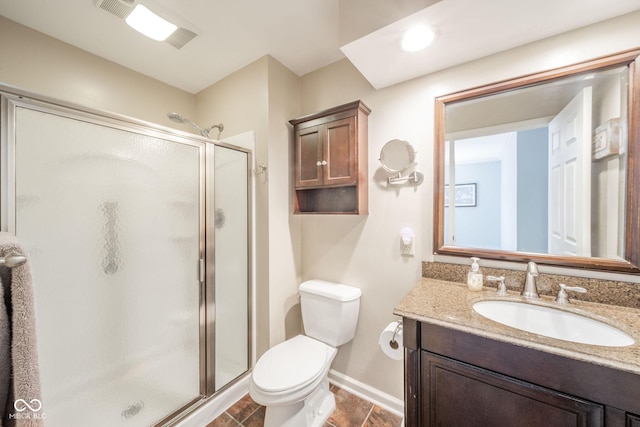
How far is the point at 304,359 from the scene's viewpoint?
1349mm

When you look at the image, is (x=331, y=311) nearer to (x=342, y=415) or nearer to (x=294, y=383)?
(x=294, y=383)

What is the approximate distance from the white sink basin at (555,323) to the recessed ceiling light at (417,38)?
1225mm

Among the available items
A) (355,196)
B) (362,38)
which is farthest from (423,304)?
(362,38)

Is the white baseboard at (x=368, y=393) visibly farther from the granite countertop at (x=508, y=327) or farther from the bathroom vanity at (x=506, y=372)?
the granite countertop at (x=508, y=327)

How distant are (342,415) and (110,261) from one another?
1.57 m

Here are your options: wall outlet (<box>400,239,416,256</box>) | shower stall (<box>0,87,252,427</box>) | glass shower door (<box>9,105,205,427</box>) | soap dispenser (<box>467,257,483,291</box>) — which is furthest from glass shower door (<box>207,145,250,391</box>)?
soap dispenser (<box>467,257,483,291</box>)

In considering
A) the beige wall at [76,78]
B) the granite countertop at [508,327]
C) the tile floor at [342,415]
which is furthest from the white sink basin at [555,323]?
the beige wall at [76,78]

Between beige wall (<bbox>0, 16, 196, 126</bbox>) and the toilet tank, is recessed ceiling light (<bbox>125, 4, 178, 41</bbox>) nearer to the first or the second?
beige wall (<bbox>0, 16, 196, 126</bbox>)

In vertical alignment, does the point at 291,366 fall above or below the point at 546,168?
below

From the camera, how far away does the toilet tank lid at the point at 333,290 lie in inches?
59.9

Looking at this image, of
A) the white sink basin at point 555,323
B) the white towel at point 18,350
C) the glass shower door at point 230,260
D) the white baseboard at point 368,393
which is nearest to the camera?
the white towel at point 18,350

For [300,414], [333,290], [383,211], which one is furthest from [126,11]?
[300,414]

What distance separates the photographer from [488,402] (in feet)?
2.69

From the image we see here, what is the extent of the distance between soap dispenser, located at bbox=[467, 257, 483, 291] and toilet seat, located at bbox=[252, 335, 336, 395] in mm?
874
